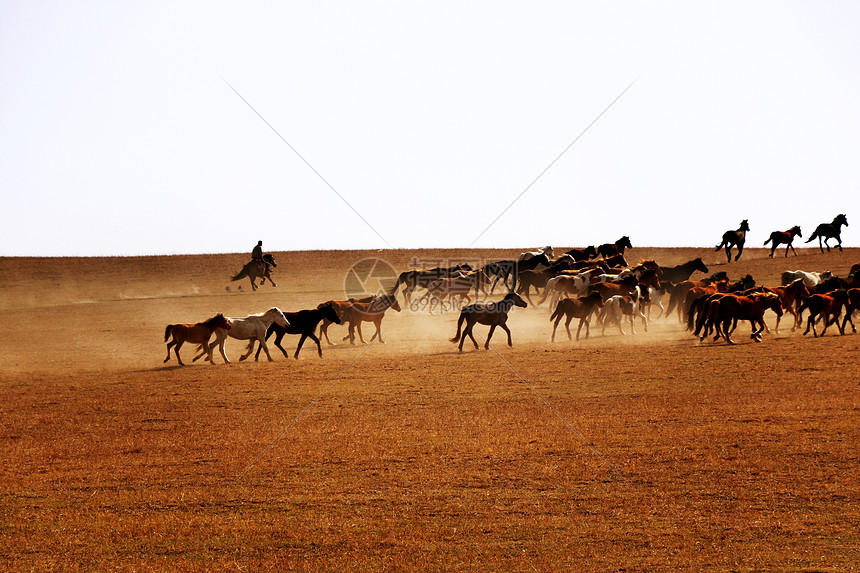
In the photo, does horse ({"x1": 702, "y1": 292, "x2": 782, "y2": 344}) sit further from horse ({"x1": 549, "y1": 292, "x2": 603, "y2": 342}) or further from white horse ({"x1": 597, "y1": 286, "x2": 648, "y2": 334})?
horse ({"x1": 549, "y1": 292, "x2": 603, "y2": 342})

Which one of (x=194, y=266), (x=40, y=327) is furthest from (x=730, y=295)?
(x=194, y=266)

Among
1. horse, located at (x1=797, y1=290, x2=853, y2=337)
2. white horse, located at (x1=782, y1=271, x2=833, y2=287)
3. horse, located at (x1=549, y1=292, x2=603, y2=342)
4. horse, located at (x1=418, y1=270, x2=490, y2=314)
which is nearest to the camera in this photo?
horse, located at (x1=797, y1=290, x2=853, y2=337)

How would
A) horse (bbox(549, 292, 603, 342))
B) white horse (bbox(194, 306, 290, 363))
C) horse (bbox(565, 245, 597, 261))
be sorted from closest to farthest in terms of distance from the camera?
white horse (bbox(194, 306, 290, 363)) → horse (bbox(549, 292, 603, 342)) → horse (bbox(565, 245, 597, 261))

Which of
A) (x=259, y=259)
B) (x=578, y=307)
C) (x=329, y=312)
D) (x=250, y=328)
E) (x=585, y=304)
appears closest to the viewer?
(x=250, y=328)

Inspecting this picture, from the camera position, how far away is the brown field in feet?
28.8

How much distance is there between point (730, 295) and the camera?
23938mm

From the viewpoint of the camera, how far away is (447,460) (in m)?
12.1

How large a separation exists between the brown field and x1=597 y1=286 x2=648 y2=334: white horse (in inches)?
105

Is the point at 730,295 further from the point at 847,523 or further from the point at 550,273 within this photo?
the point at 847,523

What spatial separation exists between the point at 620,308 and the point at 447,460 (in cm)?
1722

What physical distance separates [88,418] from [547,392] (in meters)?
9.52

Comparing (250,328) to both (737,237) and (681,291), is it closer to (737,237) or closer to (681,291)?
(681,291)

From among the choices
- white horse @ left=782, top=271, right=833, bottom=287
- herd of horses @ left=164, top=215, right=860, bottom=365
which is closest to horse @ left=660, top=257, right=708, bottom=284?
herd of horses @ left=164, top=215, right=860, bottom=365

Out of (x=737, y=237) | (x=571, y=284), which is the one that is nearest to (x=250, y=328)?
(x=571, y=284)
